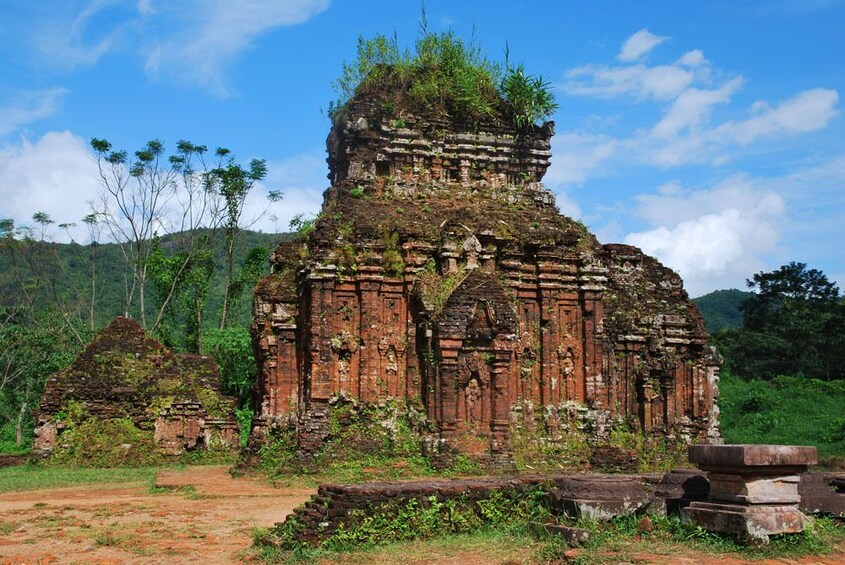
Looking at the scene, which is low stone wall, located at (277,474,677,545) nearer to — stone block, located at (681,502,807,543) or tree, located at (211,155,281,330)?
stone block, located at (681,502,807,543)

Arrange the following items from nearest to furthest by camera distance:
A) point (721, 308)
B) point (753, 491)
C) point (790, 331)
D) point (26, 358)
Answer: point (753, 491) → point (26, 358) → point (790, 331) → point (721, 308)

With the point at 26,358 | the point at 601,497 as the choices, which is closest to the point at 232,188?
the point at 26,358

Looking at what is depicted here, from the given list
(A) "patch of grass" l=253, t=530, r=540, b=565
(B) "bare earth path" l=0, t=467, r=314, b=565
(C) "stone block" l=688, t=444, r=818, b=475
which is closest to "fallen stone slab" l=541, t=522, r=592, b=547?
(A) "patch of grass" l=253, t=530, r=540, b=565

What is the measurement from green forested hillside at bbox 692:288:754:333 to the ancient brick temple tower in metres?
46.3

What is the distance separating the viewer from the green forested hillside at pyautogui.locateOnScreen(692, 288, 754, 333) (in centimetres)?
6128

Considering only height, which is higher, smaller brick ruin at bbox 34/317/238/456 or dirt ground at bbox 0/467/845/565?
smaller brick ruin at bbox 34/317/238/456

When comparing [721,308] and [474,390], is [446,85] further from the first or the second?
[721,308]

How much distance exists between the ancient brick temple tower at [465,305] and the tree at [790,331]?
70.9ft

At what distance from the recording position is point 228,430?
62.1ft

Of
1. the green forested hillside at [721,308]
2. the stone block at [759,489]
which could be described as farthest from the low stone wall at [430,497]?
the green forested hillside at [721,308]

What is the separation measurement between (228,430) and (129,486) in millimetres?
5083

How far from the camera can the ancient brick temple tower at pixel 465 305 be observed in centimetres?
1409

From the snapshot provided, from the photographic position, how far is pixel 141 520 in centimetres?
998

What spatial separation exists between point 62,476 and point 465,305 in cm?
787
